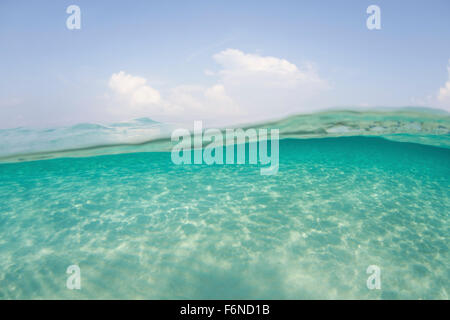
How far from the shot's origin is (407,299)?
18.2 ft

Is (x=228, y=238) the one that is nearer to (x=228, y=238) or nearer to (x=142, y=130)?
(x=228, y=238)

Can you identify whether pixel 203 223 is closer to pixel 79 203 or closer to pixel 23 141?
pixel 79 203

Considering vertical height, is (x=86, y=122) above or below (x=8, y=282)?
above

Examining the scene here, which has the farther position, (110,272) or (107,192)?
(107,192)

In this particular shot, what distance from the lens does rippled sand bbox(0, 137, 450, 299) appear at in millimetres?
5906

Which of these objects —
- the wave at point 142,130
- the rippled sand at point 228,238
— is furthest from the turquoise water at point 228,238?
the wave at point 142,130

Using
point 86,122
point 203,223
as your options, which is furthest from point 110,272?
point 86,122

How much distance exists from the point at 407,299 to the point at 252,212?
5.17m

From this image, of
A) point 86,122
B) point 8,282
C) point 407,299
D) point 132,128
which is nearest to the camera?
point 407,299

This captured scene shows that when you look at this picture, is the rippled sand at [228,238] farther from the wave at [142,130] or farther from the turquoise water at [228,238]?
the wave at [142,130]

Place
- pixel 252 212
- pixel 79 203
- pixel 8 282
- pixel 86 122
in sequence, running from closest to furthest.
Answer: pixel 8 282 → pixel 252 212 → pixel 79 203 → pixel 86 122

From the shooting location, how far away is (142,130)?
1485 cm

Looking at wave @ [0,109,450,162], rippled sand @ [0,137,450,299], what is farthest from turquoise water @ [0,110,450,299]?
wave @ [0,109,450,162]

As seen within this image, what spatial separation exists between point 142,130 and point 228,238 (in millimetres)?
10157
